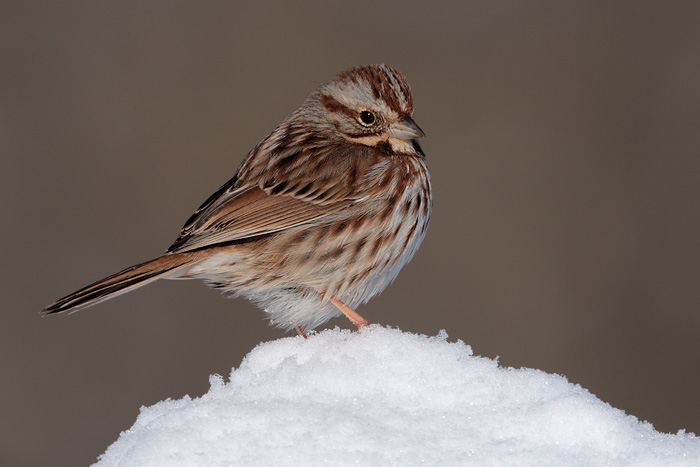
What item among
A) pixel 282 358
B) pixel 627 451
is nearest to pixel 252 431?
pixel 282 358

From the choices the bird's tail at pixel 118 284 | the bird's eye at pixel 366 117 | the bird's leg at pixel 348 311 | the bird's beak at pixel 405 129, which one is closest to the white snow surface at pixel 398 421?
the bird's tail at pixel 118 284

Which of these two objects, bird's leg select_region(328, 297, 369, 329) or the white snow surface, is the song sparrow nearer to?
bird's leg select_region(328, 297, 369, 329)

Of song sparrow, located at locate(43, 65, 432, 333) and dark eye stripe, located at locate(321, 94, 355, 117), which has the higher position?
dark eye stripe, located at locate(321, 94, 355, 117)

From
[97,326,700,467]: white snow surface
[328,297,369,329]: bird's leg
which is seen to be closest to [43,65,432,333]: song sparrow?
[328,297,369,329]: bird's leg

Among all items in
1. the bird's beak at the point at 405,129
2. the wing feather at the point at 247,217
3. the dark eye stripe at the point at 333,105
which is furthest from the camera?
the dark eye stripe at the point at 333,105

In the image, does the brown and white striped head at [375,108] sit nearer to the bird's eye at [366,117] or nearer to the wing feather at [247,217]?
the bird's eye at [366,117]

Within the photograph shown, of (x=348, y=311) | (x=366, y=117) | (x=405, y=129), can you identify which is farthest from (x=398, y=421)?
(x=366, y=117)
